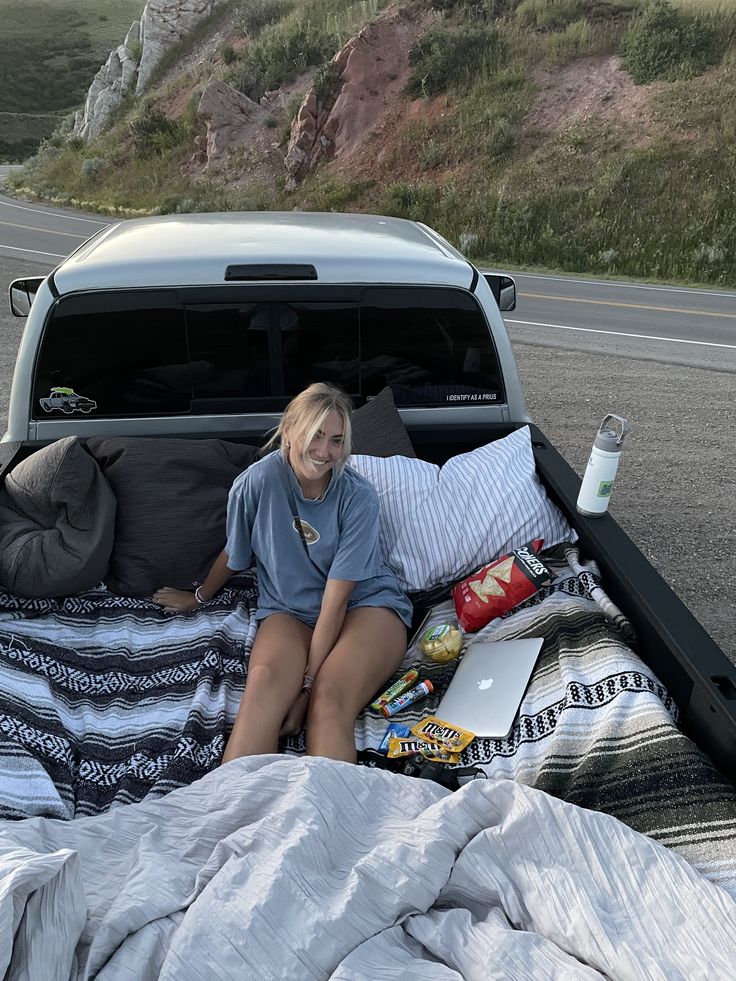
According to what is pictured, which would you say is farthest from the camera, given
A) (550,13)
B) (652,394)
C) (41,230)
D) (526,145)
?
(550,13)

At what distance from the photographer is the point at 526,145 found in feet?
69.8

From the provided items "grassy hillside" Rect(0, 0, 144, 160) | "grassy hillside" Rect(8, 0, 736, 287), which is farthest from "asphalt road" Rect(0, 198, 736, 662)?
"grassy hillside" Rect(0, 0, 144, 160)

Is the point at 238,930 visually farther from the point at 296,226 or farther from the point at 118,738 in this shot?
the point at 296,226

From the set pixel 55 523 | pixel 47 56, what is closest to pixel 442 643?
pixel 55 523

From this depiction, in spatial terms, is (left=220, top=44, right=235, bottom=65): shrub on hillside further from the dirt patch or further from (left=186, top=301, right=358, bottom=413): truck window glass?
(left=186, top=301, right=358, bottom=413): truck window glass

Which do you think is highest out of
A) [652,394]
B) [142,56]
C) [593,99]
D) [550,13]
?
[550,13]

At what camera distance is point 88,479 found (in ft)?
10.1

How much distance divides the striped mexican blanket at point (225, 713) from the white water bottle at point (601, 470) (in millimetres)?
209

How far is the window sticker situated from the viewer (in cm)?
339

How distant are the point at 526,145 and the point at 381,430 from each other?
20.6 m

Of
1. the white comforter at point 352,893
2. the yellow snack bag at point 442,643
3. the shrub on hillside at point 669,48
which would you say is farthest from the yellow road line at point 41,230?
the white comforter at point 352,893

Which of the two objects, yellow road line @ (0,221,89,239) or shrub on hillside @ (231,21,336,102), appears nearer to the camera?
A: yellow road line @ (0,221,89,239)

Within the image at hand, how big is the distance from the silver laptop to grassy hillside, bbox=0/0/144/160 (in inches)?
1993

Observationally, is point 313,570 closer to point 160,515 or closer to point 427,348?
point 160,515
